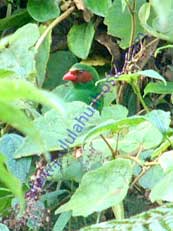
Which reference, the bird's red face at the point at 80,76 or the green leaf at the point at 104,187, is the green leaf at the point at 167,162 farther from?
the bird's red face at the point at 80,76

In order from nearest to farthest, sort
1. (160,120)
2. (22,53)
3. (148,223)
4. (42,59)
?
1. (148,223)
2. (160,120)
3. (22,53)
4. (42,59)

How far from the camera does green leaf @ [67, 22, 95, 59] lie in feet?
4.86

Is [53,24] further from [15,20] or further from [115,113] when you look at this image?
[115,113]

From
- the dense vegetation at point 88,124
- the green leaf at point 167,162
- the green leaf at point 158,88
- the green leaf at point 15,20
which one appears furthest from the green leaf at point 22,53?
the green leaf at point 167,162

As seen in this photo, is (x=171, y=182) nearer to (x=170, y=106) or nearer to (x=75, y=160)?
(x=75, y=160)

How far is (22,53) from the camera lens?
1.24 m

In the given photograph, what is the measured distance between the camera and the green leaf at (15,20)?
156 centimetres

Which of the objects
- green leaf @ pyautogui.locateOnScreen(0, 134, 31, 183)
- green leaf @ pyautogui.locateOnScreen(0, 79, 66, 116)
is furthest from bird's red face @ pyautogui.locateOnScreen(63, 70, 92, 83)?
green leaf @ pyautogui.locateOnScreen(0, 79, 66, 116)

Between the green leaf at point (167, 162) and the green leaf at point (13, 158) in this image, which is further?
the green leaf at point (13, 158)

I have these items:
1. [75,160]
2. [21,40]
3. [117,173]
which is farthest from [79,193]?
[21,40]

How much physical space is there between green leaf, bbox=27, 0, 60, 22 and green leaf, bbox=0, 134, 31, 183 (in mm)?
412

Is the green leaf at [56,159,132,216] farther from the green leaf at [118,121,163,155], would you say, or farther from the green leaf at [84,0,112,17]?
the green leaf at [84,0,112,17]

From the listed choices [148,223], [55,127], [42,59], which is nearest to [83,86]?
[42,59]

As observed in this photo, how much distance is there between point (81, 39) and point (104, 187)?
68cm
